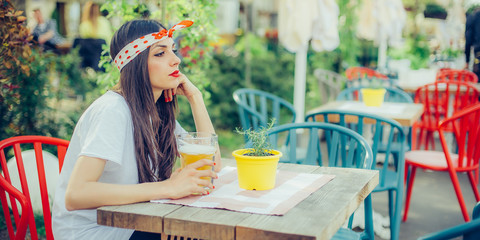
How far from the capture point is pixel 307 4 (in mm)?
4922

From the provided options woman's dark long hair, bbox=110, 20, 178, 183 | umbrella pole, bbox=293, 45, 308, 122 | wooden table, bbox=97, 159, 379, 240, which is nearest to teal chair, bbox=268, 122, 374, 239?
wooden table, bbox=97, 159, 379, 240

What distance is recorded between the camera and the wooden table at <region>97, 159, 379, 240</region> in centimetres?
126

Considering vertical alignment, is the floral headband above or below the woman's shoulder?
above

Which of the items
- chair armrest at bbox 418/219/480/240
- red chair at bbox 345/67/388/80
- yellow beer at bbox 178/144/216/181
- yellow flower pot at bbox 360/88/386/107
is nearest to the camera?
chair armrest at bbox 418/219/480/240

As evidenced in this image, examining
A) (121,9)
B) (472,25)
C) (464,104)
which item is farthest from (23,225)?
(472,25)

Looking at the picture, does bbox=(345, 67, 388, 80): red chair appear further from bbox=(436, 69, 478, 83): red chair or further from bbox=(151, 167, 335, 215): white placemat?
bbox=(151, 167, 335, 215): white placemat

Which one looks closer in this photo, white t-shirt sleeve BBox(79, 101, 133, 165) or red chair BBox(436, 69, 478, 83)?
white t-shirt sleeve BBox(79, 101, 133, 165)

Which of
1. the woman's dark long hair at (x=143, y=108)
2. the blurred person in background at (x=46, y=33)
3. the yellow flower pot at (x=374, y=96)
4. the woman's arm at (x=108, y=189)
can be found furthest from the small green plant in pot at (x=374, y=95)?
the blurred person in background at (x=46, y=33)

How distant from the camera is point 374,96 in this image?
3.81 m

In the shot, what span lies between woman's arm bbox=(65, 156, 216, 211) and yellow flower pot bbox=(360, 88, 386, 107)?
99.7 inches

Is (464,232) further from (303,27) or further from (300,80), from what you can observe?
(300,80)

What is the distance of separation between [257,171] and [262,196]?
9 centimetres

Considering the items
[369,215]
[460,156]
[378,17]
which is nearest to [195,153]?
[369,215]

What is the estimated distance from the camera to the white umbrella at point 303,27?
4902mm
